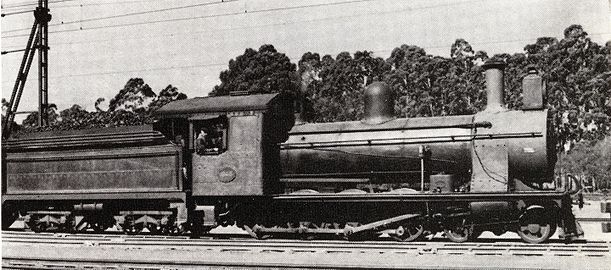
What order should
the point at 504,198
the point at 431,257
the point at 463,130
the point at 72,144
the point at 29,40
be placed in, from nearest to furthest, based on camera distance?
1. the point at 431,257
2. the point at 504,198
3. the point at 463,130
4. the point at 72,144
5. the point at 29,40

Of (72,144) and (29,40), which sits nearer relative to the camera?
(72,144)

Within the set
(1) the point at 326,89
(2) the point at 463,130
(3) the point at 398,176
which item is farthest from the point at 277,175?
(1) the point at 326,89

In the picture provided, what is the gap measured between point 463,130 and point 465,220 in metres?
1.83

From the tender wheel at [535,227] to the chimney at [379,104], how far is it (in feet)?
11.4

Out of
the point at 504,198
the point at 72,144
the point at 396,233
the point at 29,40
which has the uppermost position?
the point at 29,40

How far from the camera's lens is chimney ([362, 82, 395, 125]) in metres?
13.8

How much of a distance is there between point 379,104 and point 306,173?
220 centimetres

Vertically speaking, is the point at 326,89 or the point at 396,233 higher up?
the point at 326,89

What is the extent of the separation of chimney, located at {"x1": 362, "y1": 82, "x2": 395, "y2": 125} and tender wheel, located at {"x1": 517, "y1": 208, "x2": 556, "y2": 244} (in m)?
3.48

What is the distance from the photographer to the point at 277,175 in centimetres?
1440

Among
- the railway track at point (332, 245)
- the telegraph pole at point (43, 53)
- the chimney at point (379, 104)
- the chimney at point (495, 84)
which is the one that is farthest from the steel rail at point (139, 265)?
the telegraph pole at point (43, 53)

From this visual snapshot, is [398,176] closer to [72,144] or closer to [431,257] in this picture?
[431,257]

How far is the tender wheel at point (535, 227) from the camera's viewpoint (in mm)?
12156

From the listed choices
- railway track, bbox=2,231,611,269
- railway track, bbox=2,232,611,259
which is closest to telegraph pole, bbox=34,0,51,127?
railway track, bbox=2,232,611,259
